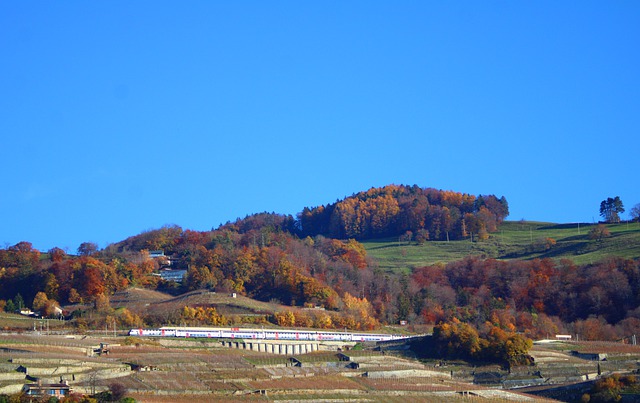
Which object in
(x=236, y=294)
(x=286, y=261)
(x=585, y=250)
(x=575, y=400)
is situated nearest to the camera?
(x=575, y=400)

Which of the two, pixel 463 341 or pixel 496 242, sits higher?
pixel 496 242

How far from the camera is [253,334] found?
107875mm

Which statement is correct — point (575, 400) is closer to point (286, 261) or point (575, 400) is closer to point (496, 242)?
point (286, 261)

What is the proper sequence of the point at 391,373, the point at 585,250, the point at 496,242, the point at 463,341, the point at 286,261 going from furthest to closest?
the point at 496,242
the point at 585,250
the point at 286,261
the point at 463,341
the point at 391,373

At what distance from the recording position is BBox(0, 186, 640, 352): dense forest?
126 metres

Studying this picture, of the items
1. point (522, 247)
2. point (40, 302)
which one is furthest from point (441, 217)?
point (40, 302)

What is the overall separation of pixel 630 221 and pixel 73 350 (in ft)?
381

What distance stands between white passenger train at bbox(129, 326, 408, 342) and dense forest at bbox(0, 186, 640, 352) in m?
7.79

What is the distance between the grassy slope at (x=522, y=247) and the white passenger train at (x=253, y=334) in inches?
1915

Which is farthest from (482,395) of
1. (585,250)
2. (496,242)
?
(496,242)

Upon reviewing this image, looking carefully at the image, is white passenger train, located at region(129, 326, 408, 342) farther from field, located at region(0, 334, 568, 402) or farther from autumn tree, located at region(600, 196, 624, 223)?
autumn tree, located at region(600, 196, 624, 223)

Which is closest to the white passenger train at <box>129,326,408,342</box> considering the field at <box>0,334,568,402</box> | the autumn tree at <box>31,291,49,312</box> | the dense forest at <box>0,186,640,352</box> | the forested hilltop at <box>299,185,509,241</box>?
the field at <box>0,334,568,402</box>

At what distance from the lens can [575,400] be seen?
83.3m

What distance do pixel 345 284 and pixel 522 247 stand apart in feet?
119
